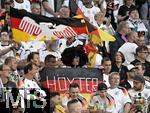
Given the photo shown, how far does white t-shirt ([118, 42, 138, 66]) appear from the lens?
1350cm

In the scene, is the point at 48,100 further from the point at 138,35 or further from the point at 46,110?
the point at 138,35

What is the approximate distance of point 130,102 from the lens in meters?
11.0

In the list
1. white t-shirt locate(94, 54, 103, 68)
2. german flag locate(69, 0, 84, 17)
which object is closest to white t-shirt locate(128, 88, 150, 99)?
white t-shirt locate(94, 54, 103, 68)

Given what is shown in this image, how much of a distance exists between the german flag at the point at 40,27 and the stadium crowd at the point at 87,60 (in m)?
0.35

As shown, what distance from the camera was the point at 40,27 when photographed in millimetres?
12398

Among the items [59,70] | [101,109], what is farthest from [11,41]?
[101,109]

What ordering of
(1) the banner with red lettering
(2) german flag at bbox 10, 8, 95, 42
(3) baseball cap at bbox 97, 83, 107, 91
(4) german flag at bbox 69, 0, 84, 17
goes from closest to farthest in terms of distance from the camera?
1. (1) the banner with red lettering
2. (3) baseball cap at bbox 97, 83, 107, 91
3. (2) german flag at bbox 10, 8, 95, 42
4. (4) german flag at bbox 69, 0, 84, 17

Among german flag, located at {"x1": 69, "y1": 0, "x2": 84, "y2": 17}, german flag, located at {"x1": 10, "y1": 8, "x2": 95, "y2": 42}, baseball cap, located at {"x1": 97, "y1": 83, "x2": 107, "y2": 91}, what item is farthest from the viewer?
german flag, located at {"x1": 69, "y1": 0, "x2": 84, "y2": 17}

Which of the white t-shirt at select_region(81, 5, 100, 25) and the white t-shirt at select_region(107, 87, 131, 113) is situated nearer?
the white t-shirt at select_region(107, 87, 131, 113)

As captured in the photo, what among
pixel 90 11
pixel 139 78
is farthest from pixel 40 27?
pixel 90 11

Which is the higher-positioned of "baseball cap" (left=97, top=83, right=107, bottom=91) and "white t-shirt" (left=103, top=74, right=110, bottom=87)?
"white t-shirt" (left=103, top=74, right=110, bottom=87)

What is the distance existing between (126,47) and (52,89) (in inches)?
141

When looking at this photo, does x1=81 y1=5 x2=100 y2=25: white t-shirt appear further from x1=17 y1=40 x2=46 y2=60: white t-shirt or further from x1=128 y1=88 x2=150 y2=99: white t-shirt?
x1=128 y1=88 x2=150 y2=99: white t-shirt

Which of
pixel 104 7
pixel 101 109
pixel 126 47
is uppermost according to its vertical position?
pixel 104 7
